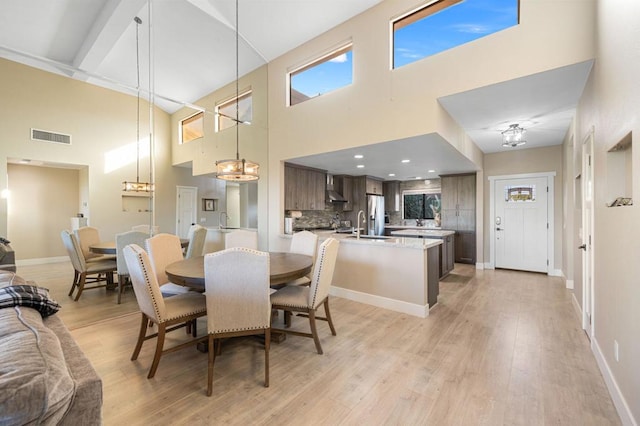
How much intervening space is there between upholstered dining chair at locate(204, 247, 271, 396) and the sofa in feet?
2.75

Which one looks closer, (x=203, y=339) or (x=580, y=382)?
(x=580, y=382)

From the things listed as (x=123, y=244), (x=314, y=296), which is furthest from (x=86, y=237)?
(x=314, y=296)

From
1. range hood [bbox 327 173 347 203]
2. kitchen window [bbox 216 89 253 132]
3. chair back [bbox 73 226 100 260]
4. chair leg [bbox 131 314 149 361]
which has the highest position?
kitchen window [bbox 216 89 253 132]

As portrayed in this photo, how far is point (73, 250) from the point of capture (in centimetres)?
298

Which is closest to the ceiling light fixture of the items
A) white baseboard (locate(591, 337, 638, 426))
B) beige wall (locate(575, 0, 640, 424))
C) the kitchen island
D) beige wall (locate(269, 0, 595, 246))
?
beige wall (locate(269, 0, 595, 246))

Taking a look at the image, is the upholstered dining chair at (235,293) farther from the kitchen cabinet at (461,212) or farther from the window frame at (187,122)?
the kitchen cabinet at (461,212)

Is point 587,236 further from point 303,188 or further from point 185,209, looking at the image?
point 185,209

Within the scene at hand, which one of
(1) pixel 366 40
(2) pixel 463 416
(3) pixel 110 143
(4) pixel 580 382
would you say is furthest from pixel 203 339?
(1) pixel 366 40

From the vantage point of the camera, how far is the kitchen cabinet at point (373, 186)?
7398mm

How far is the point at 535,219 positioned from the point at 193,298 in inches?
254

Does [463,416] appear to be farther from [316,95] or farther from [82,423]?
[316,95]

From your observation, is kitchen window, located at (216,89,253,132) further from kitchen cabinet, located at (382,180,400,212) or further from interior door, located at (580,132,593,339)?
kitchen cabinet, located at (382,180,400,212)

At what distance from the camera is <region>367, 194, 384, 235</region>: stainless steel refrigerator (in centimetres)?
733

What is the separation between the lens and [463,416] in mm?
1726
